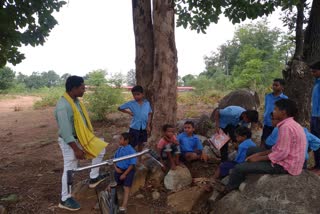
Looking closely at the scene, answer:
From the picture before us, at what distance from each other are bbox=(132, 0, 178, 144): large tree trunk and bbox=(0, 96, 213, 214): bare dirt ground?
126 cm

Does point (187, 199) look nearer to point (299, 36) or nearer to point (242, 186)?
point (242, 186)

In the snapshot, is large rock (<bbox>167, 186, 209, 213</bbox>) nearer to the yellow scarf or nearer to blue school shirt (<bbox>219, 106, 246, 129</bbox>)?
blue school shirt (<bbox>219, 106, 246, 129</bbox>)

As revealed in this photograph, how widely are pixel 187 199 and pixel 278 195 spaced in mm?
1337

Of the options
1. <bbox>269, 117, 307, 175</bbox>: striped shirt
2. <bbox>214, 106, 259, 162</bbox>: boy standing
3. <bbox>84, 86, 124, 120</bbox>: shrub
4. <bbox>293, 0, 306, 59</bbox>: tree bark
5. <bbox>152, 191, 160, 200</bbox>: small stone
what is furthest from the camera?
<bbox>84, 86, 124, 120</bbox>: shrub

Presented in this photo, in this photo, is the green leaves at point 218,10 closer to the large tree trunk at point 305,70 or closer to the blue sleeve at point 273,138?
the large tree trunk at point 305,70

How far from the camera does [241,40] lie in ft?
117

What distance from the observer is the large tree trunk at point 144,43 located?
613 centimetres

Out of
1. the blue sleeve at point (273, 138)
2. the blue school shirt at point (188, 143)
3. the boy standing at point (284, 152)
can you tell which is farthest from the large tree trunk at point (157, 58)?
the boy standing at point (284, 152)

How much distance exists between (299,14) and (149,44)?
11.8 ft

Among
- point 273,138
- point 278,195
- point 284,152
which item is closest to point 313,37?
point 273,138

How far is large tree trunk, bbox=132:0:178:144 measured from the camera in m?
5.54

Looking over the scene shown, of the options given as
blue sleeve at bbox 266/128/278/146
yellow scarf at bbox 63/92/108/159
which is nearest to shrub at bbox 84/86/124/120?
yellow scarf at bbox 63/92/108/159

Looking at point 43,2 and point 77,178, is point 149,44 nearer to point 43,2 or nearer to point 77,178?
point 43,2

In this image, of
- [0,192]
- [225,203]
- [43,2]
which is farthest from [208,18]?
[0,192]
